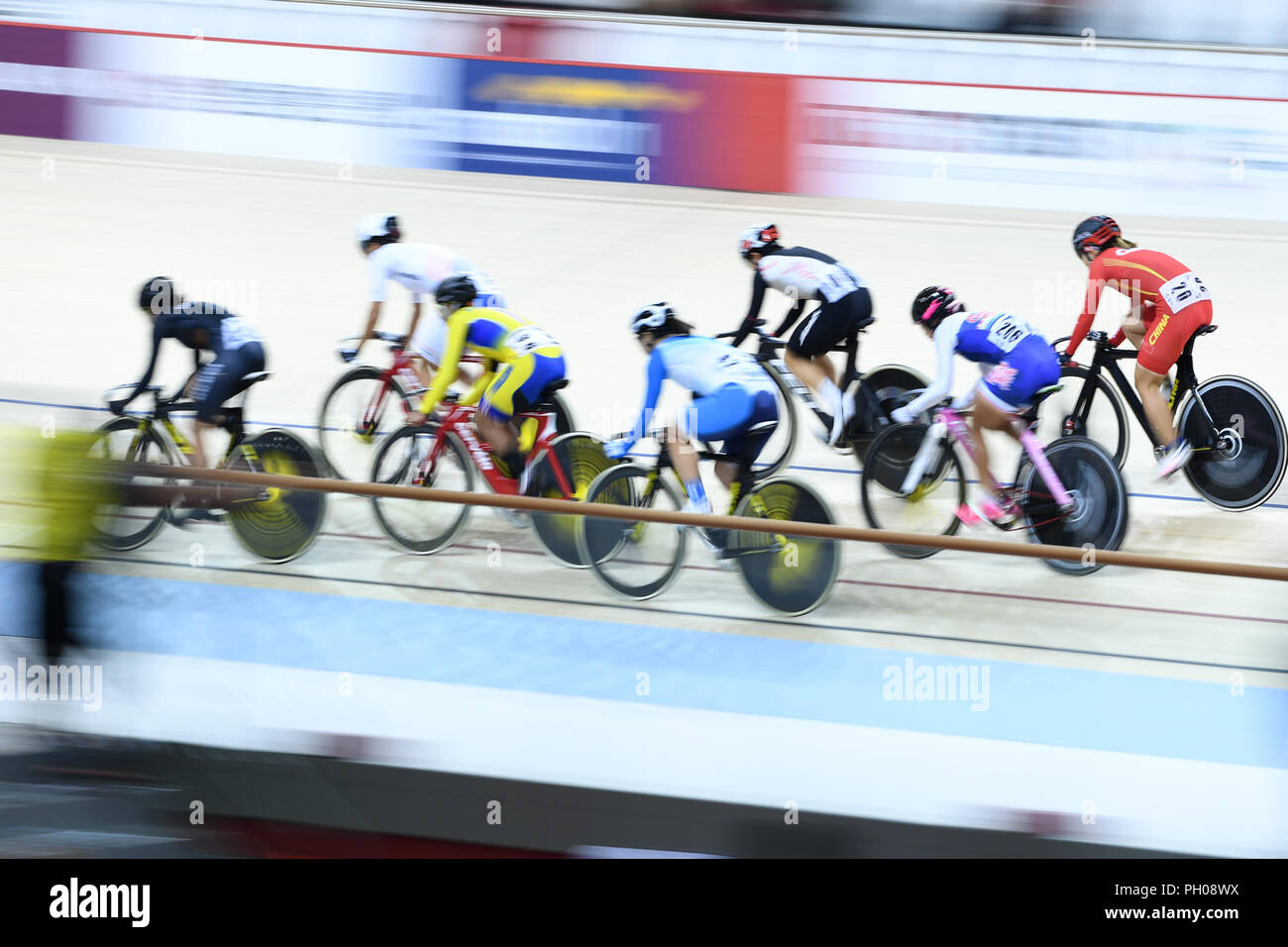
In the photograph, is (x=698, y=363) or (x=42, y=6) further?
(x=42, y=6)

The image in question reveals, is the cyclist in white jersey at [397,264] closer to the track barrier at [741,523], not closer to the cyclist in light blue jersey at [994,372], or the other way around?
the cyclist in light blue jersey at [994,372]

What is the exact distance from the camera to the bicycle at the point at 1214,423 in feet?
18.4

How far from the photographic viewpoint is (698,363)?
5008mm

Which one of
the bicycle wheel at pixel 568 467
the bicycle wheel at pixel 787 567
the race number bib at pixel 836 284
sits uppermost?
the race number bib at pixel 836 284

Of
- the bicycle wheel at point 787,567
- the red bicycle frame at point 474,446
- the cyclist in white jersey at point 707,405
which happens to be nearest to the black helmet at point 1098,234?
the cyclist in white jersey at point 707,405

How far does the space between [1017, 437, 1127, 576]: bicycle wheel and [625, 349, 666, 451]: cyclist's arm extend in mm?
1431

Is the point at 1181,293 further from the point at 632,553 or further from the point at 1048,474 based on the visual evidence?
the point at 632,553

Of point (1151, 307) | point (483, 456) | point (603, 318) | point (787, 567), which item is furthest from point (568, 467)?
point (603, 318)

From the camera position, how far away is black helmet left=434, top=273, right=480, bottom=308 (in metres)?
5.43

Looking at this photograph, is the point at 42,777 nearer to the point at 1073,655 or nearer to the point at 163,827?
the point at 163,827

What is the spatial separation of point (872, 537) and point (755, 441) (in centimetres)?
171

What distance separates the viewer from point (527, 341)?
211 inches

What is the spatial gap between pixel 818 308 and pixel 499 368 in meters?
1.48
